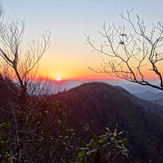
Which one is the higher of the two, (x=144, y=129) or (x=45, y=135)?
(x=45, y=135)

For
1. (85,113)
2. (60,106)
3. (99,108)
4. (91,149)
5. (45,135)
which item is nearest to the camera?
(91,149)

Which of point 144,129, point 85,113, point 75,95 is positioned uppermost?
point 75,95

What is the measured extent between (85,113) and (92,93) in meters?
10.9

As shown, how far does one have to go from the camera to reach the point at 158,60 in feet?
23.7

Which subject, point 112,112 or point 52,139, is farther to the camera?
point 112,112

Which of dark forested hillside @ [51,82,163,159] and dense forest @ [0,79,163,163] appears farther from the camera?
dark forested hillside @ [51,82,163,159]

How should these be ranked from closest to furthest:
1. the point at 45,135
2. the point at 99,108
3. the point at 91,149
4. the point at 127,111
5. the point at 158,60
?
the point at 91,149 → the point at 45,135 → the point at 158,60 → the point at 99,108 → the point at 127,111

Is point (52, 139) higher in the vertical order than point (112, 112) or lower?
higher

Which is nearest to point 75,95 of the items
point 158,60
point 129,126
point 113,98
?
point 113,98

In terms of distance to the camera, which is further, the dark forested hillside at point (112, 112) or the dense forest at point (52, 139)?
the dark forested hillside at point (112, 112)

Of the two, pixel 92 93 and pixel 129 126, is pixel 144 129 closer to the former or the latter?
pixel 129 126

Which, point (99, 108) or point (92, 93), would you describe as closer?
point (99, 108)

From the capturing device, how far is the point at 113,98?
57844mm

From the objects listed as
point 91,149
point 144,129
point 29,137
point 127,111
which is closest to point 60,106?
point 29,137
